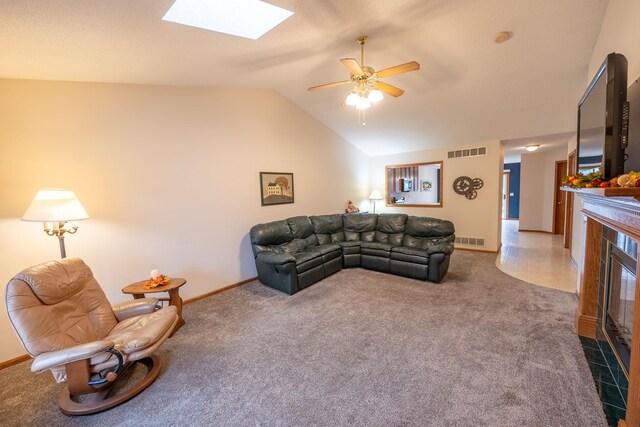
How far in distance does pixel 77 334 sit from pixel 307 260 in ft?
8.41

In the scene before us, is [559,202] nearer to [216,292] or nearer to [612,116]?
[612,116]

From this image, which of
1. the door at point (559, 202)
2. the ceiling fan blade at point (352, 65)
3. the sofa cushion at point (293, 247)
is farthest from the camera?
the door at point (559, 202)

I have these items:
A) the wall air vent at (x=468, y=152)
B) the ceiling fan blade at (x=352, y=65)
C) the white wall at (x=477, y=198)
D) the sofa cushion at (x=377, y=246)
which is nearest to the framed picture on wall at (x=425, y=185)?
the white wall at (x=477, y=198)

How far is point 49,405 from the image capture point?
1873 millimetres

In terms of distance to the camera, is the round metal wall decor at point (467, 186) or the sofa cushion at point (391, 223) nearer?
the sofa cushion at point (391, 223)

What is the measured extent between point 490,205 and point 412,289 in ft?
10.4

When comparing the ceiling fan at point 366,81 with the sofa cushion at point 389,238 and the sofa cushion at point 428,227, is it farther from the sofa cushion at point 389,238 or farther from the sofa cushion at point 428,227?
the sofa cushion at point 389,238

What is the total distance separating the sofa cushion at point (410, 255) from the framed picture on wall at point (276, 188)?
2.12 meters

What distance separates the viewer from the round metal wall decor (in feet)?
18.4

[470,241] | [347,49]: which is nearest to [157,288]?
[347,49]

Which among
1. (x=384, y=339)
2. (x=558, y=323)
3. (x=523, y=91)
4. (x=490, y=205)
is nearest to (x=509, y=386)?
(x=384, y=339)

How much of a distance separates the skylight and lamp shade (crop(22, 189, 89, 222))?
5.69ft

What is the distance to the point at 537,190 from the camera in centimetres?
772

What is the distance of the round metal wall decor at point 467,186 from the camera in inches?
221
